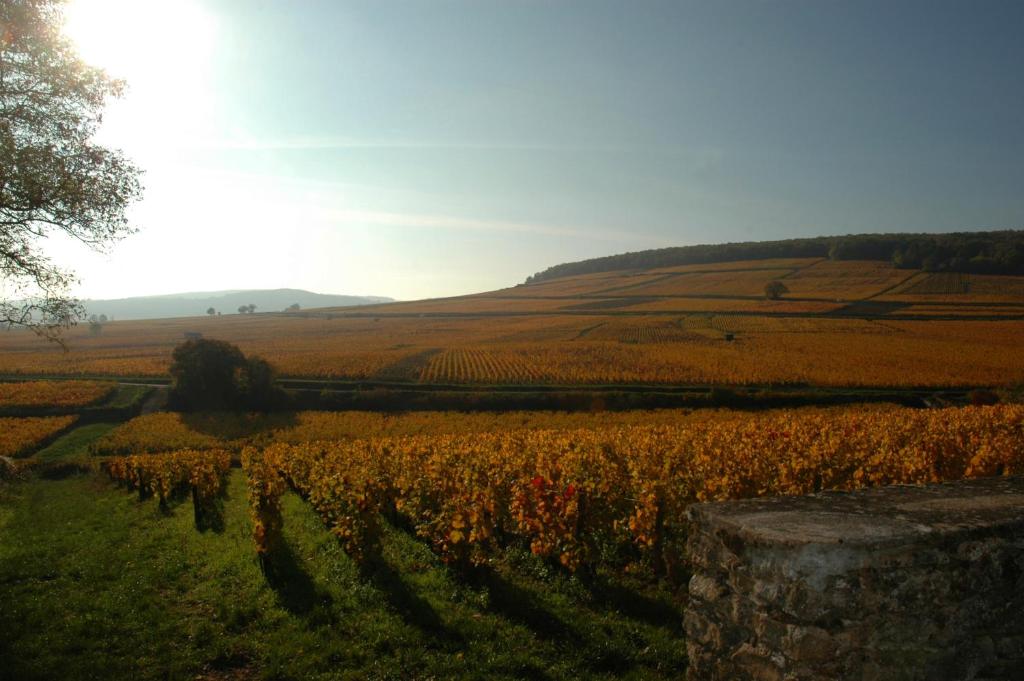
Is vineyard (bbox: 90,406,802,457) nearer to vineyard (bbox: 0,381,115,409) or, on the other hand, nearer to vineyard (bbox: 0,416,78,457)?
vineyard (bbox: 0,416,78,457)

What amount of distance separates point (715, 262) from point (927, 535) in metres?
159

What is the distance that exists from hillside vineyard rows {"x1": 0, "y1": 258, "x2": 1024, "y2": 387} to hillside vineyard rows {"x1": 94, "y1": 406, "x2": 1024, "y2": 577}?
31.3m

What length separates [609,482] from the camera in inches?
473

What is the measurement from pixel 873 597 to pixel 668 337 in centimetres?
7125

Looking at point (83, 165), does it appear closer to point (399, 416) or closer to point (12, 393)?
point (399, 416)

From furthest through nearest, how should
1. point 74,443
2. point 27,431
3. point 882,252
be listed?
point 882,252, point 74,443, point 27,431

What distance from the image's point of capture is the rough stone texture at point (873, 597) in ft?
14.9

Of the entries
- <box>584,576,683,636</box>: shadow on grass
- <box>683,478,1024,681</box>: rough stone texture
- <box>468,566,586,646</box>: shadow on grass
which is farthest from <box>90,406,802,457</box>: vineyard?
<box>683,478,1024,681</box>: rough stone texture

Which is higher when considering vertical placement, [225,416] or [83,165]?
[83,165]

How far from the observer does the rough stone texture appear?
4.54 meters

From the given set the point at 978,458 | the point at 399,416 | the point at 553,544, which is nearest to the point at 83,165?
the point at 553,544

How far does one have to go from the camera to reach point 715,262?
154m

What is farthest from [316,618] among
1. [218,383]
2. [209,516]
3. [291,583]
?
[218,383]

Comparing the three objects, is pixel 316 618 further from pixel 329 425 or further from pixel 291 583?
pixel 329 425
